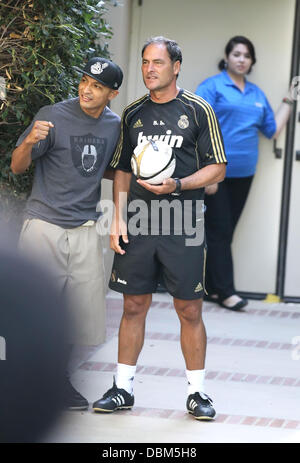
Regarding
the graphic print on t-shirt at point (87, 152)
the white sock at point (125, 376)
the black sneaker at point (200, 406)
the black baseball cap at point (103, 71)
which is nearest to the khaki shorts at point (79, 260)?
the white sock at point (125, 376)

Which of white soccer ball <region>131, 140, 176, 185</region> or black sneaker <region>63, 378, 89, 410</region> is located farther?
black sneaker <region>63, 378, 89, 410</region>

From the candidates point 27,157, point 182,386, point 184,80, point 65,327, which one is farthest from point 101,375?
point 184,80

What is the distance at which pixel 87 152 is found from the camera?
4844 mm

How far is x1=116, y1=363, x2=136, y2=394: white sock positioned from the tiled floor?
144 millimetres

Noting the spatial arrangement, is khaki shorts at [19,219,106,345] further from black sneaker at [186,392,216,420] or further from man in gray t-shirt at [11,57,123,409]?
black sneaker at [186,392,216,420]

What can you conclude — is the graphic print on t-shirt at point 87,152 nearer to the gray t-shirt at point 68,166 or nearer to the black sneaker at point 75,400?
the gray t-shirt at point 68,166

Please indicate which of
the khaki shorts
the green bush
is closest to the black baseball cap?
the green bush

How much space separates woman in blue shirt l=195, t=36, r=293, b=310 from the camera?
749cm

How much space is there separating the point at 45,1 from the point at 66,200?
106 cm

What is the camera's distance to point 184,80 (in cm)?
788

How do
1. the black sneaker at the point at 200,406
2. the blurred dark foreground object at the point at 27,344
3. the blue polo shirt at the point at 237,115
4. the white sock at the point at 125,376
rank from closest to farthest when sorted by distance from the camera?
the blurred dark foreground object at the point at 27,344
the black sneaker at the point at 200,406
the white sock at the point at 125,376
the blue polo shirt at the point at 237,115

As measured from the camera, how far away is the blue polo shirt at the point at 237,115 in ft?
24.5

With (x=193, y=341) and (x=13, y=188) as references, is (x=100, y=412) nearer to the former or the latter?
(x=193, y=341)

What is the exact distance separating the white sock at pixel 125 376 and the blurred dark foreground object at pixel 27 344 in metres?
1.46
